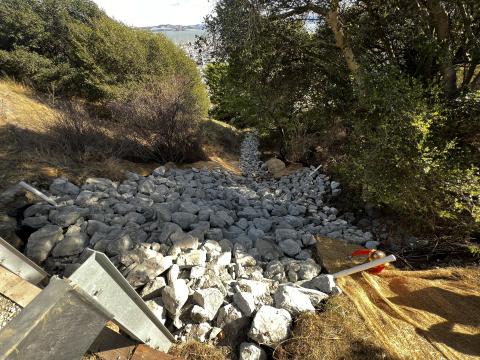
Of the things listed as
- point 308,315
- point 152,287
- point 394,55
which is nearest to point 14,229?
point 152,287

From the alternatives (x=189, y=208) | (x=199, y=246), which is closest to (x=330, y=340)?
(x=199, y=246)

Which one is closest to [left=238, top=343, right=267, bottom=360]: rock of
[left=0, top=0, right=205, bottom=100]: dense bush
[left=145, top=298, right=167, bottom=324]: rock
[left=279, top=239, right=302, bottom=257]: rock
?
[left=145, top=298, right=167, bottom=324]: rock

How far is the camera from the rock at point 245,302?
234cm

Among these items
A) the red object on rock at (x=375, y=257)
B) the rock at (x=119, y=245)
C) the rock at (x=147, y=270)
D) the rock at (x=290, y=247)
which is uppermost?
the red object on rock at (x=375, y=257)

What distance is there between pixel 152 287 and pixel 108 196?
2.30 metres

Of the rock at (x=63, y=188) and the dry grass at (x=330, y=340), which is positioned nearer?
the dry grass at (x=330, y=340)

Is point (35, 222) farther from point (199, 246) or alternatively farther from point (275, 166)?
point (275, 166)

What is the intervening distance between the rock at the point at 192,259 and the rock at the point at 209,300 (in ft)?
1.32

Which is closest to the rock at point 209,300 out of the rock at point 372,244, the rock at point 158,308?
the rock at point 158,308

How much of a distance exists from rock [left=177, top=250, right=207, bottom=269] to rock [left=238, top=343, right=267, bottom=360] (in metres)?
0.88

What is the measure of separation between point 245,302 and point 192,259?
2.36ft

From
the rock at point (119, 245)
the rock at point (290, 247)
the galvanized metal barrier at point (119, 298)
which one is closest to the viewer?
the galvanized metal barrier at point (119, 298)

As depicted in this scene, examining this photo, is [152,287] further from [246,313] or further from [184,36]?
[184,36]

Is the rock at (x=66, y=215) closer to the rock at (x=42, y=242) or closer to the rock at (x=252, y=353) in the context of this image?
the rock at (x=42, y=242)
